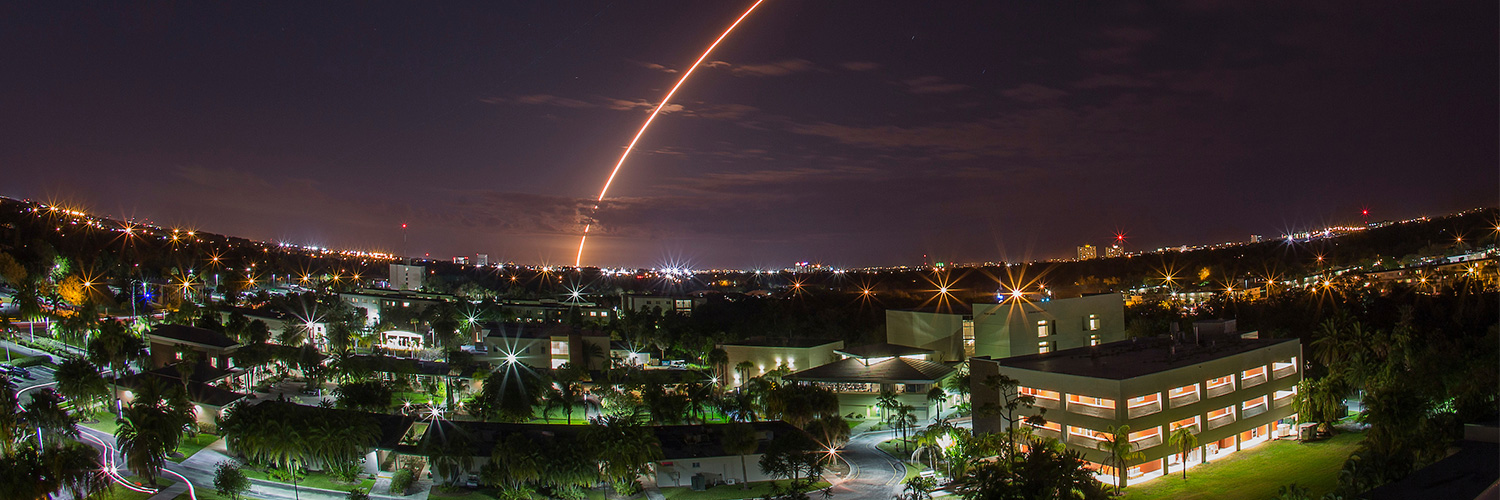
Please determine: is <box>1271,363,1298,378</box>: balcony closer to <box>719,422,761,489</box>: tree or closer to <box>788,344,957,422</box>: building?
<box>788,344,957,422</box>: building

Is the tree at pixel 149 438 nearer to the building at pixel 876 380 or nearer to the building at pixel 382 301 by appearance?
the building at pixel 876 380

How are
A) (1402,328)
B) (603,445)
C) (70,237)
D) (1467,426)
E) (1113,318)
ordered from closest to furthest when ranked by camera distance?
(1467,426)
(603,445)
(1402,328)
(1113,318)
(70,237)

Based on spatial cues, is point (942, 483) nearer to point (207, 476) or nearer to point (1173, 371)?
point (1173, 371)

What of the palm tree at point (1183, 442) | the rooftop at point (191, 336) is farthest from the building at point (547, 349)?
Result: the palm tree at point (1183, 442)

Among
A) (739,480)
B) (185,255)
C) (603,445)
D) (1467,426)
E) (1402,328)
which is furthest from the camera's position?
(185,255)

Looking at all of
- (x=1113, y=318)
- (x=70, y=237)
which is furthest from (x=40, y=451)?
(x=70, y=237)
